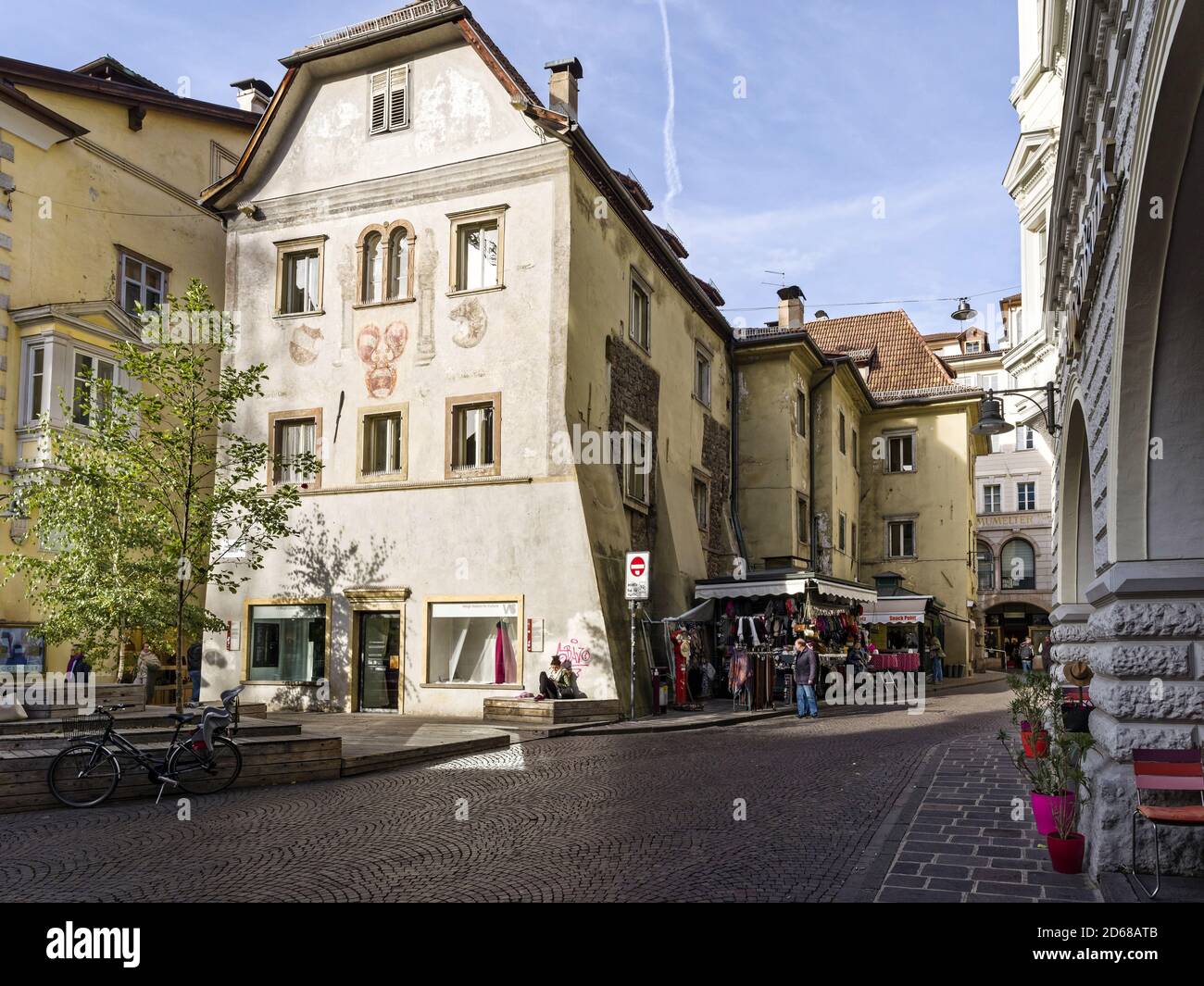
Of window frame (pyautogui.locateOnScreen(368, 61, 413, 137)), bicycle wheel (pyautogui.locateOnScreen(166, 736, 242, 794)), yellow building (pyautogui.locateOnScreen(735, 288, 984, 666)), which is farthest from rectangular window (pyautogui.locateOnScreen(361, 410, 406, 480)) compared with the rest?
yellow building (pyautogui.locateOnScreen(735, 288, 984, 666))

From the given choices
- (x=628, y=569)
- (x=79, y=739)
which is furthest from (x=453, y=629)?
(x=79, y=739)

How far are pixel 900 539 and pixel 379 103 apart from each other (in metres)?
27.4

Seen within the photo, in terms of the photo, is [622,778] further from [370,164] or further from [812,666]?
[370,164]

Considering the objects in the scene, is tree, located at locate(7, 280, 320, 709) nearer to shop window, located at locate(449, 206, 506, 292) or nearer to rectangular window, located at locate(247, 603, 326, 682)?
rectangular window, located at locate(247, 603, 326, 682)

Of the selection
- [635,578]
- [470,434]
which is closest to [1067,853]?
[635,578]

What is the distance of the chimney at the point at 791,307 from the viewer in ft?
130

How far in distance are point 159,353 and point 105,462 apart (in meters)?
2.46

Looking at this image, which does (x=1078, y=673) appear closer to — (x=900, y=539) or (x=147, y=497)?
(x=147, y=497)

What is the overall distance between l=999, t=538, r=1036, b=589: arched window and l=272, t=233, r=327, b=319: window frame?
47.1 metres

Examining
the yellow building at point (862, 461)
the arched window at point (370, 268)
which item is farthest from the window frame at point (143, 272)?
the yellow building at point (862, 461)

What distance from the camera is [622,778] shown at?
12.8 meters

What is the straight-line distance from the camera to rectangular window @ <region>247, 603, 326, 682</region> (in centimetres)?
2314

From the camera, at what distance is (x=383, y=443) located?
77.0 ft

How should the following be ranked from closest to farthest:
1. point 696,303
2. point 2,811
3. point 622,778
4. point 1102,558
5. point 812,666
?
point 1102,558
point 2,811
point 622,778
point 812,666
point 696,303
